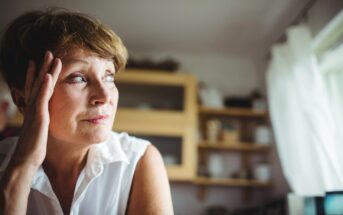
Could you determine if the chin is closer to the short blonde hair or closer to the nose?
the nose

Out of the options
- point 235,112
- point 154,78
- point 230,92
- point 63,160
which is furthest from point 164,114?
point 63,160

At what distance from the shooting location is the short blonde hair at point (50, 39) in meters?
0.71

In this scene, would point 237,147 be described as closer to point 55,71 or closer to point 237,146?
point 237,146

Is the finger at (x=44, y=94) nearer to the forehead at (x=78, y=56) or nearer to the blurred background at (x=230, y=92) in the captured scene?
the forehead at (x=78, y=56)

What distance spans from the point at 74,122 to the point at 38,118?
78 mm

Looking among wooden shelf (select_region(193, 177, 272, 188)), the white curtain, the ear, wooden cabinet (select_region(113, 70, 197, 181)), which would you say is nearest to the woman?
the ear

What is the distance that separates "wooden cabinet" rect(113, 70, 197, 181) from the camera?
2.35 metres

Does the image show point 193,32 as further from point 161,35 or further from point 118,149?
point 118,149

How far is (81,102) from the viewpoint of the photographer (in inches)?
26.9

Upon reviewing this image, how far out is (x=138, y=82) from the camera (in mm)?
2449

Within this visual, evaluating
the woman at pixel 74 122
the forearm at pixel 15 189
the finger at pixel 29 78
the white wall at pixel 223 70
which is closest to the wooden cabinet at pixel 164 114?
the white wall at pixel 223 70

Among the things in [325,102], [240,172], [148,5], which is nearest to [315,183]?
[325,102]

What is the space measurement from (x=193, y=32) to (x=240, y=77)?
2.16 ft

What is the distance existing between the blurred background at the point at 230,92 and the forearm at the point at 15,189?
48.4 inches
